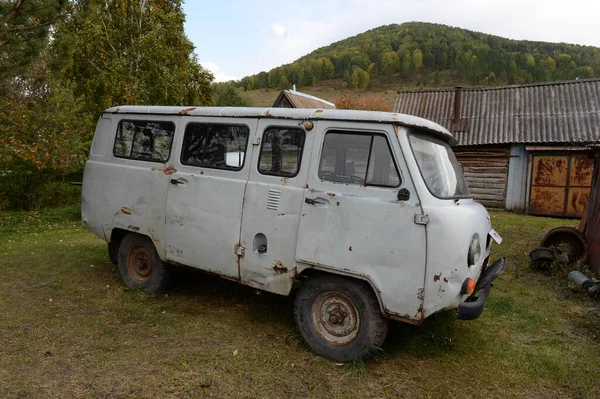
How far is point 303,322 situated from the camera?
3.89 metres

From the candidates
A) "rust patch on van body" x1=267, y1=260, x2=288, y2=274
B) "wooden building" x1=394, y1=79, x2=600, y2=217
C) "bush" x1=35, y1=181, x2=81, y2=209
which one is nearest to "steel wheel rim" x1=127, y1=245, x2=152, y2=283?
"rust patch on van body" x1=267, y1=260, x2=288, y2=274

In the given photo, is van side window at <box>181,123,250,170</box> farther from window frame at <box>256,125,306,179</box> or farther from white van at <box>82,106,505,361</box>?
window frame at <box>256,125,306,179</box>

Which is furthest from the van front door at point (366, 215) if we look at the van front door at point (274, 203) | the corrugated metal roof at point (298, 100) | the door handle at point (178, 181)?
the corrugated metal roof at point (298, 100)

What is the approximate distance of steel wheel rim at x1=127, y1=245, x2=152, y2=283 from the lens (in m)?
5.20

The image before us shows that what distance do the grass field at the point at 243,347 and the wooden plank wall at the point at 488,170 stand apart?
1103 cm

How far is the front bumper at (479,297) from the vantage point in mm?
3354

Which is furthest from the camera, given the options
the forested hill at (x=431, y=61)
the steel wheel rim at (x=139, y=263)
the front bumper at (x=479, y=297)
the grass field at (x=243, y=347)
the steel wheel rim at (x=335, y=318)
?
the forested hill at (x=431, y=61)

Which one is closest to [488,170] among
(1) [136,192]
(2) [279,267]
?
(2) [279,267]

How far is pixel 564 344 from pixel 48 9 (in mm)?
10037

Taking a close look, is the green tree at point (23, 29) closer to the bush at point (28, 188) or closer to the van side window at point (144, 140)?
the van side window at point (144, 140)

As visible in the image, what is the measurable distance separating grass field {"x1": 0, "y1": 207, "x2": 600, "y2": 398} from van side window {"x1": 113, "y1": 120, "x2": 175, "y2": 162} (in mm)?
1744

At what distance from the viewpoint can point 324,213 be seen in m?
3.68

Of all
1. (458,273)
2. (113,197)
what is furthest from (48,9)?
(458,273)

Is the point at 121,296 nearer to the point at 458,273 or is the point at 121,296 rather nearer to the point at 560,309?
the point at 458,273
